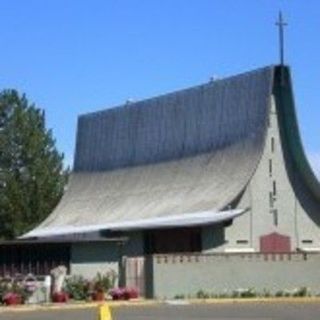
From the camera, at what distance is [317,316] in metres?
29.0

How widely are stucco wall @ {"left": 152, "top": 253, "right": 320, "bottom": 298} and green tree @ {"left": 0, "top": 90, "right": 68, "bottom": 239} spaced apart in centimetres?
3110

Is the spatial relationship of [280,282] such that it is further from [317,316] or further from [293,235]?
[317,316]

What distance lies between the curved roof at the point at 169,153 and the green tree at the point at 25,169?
23.1 ft

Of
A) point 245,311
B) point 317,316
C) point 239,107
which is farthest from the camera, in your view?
point 239,107

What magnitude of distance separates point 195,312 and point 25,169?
4434cm

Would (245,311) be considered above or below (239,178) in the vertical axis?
below

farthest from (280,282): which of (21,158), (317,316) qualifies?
(21,158)

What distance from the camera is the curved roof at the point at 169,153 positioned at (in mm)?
51375

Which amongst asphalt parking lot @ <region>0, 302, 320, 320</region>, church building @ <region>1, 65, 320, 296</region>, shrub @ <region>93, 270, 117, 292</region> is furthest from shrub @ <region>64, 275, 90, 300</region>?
asphalt parking lot @ <region>0, 302, 320, 320</region>

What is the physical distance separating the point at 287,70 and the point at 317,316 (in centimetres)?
2350

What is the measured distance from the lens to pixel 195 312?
1261 inches

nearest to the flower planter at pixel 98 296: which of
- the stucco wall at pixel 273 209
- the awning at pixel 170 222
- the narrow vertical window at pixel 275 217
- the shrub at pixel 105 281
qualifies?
the shrub at pixel 105 281

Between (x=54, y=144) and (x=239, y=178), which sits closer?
(x=239, y=178)

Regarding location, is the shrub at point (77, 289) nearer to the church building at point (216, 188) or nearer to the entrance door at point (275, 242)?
the church building at point (216, 188)
